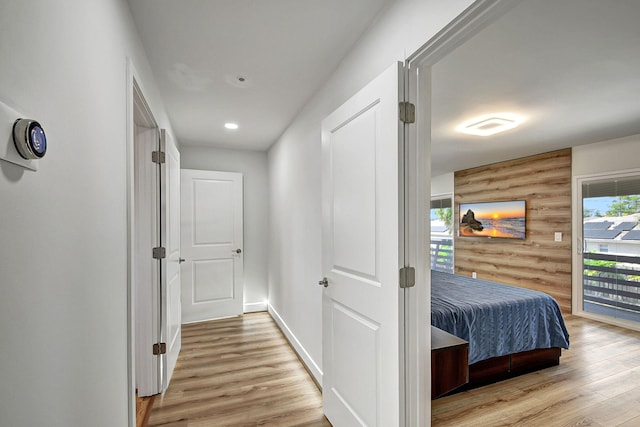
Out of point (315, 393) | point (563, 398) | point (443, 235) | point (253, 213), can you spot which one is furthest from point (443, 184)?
point (315, 393)

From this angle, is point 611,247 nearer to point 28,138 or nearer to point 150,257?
point 150,257

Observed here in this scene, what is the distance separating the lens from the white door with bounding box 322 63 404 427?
1373 mm

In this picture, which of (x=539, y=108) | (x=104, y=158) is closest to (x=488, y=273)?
(x=539, y=108)

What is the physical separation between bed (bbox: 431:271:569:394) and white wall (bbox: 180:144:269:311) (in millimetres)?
2611

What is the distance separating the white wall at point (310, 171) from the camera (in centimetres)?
137

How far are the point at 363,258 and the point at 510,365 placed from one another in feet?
6.96

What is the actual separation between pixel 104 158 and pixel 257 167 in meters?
3.53

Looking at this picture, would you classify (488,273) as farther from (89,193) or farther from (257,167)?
(89,193)

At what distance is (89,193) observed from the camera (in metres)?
0.98

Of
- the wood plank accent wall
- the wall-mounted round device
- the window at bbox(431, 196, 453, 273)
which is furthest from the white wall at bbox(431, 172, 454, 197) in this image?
the wall-mounted round device

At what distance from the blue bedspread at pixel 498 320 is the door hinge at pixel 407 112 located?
5.47 feet

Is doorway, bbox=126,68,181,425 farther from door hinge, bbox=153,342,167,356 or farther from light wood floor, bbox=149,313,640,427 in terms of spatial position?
light wood floor, bbox=149,313,640,427

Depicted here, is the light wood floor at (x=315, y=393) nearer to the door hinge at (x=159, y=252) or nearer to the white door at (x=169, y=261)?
the white door at (x=169, y=261)

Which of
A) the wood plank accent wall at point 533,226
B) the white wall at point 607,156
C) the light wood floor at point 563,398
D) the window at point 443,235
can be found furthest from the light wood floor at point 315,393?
the window at point 443,235
